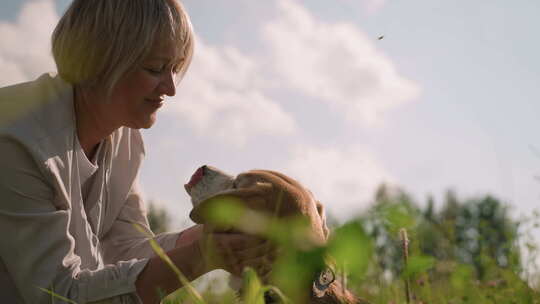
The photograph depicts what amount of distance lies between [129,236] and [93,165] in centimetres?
91

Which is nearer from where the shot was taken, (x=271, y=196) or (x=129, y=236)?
(x=271, y=196)

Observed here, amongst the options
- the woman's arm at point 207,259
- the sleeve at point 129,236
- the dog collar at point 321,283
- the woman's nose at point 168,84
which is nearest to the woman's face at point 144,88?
the woman's nose at point 168,84

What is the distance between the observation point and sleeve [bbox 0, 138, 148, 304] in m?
2.52

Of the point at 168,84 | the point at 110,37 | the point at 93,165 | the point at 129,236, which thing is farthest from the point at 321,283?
the point at 129,236

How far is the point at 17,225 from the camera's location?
266 cm

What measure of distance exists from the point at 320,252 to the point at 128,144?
354 centimetres

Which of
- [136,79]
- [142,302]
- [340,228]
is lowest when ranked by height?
[142,302]

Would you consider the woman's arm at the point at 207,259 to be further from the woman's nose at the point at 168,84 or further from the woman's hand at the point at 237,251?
the woman's nose at the point at 168,84

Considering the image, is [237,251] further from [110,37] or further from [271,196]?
[110,37]

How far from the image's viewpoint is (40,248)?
8.52 ft

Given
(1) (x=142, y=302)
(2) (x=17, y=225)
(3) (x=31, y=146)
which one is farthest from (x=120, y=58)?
(1) (x=142, y=302)

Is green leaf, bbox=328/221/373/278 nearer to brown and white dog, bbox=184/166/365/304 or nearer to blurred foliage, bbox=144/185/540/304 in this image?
blurred foliage, bbox=144/185/540/304

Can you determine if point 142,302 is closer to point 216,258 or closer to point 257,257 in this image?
point 216,258

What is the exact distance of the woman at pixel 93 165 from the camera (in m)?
2.52
